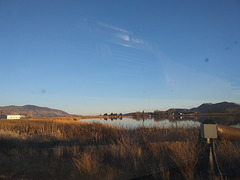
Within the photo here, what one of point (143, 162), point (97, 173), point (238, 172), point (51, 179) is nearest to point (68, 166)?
point (51, 179)

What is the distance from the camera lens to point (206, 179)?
4.09m

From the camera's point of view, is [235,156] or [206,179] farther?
[235,156]

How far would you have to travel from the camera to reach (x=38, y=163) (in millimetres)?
6488

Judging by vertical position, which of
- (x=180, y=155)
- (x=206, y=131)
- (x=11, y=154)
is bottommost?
(x=11, y=154)

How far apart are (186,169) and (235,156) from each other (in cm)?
189

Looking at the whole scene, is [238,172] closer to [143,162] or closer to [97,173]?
[143,162]

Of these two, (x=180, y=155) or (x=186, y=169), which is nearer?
(x=186, y=169)

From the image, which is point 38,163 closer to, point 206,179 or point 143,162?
point 143,162

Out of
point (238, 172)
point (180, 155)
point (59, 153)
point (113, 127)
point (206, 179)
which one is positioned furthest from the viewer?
point (113, 127)

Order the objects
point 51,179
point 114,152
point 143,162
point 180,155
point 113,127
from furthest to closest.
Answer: point 113,127 < point 114,152 < point 143,162 < point 180,155 < point 51,179

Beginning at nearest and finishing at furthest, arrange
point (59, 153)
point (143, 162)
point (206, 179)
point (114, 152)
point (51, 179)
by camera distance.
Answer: point (206, 179) → point (51, 179) → point (143, 162) → point (114, 152) → point (59, 153)

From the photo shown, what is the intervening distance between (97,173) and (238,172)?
3.51m

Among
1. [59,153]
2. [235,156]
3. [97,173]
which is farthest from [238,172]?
[59,153]

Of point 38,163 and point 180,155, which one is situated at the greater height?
point 180,155
